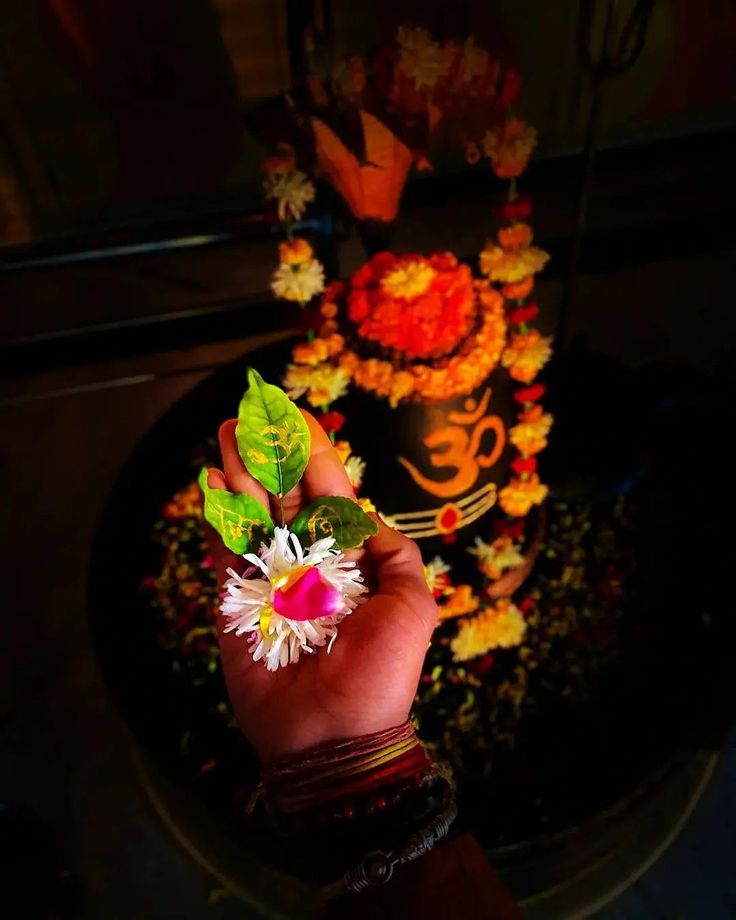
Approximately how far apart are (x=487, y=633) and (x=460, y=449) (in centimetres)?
41

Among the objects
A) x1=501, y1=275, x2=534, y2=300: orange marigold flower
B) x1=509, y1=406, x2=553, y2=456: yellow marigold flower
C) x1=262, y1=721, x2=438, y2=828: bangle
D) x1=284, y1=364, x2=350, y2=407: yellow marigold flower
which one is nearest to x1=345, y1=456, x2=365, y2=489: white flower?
x1=284, y1=364, x2=350, y2=407: yellow marigold flower

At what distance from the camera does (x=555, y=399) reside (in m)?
1.72

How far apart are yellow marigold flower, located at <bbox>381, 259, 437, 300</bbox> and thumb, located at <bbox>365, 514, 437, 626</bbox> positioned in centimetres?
53

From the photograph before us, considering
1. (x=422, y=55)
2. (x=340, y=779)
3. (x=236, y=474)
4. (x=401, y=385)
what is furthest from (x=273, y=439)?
(x=422, y=55)

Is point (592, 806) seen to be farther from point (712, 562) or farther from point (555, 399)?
point (555, 399)

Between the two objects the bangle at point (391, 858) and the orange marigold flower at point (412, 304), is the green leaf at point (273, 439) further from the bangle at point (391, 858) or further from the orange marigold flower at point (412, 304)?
the orange marigold flower at point (412, 304)

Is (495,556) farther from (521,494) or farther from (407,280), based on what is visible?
(407,280)

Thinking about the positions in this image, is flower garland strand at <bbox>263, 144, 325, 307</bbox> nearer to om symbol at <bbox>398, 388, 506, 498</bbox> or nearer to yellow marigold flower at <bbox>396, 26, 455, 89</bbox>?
yellow marigold flower at <bbox>396, 26, 455, 89</bbox>

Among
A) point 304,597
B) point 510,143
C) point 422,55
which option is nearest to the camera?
point 304,597

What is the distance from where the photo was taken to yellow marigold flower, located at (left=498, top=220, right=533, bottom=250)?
1323mm

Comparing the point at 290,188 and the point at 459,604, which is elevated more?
the point at 290,188

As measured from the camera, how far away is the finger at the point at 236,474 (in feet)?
2.34

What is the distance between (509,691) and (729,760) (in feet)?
1.67

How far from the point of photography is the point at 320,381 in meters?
1.29
